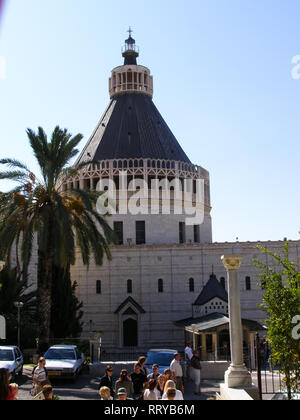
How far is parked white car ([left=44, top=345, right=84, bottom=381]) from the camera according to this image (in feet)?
63.0

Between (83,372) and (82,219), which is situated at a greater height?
(82,219)

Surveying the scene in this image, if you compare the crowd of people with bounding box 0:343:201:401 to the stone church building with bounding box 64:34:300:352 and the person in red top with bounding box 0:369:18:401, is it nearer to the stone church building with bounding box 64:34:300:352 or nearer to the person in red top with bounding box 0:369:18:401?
the person in red top with bounding box 0:369:18:401

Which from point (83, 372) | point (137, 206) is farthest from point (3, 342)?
point (137, 206)

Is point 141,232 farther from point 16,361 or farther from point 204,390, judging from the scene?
point 204,390

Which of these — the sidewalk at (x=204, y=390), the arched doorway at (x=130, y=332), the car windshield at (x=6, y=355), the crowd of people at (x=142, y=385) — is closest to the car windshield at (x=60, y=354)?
the car windshield at (x=6, y=355)

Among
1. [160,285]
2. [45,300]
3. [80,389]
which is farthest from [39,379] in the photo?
[160,285]

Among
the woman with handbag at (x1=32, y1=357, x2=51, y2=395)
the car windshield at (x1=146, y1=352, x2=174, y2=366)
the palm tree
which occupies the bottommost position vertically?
the car windshield at (x1=146, y1=352, x2=174, y2=366)

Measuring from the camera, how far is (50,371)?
19188mm

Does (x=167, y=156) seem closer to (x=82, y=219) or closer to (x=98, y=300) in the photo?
(x=98, y=300)

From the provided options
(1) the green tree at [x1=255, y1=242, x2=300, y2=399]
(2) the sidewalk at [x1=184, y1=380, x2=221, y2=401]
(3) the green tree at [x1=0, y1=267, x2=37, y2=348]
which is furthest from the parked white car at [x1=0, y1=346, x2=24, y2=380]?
(1) the green tree at [x1=255, y1=242, x2=300, y2=399]

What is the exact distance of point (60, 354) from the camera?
2041 cm

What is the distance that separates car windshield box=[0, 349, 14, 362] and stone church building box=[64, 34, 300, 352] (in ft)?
60.2

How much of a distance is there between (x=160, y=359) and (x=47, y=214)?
848cm

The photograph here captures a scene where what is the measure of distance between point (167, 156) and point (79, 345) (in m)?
23.7
